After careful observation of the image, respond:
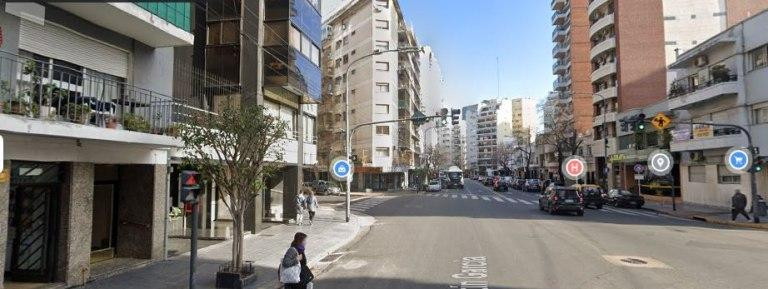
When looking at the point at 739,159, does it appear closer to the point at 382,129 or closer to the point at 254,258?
the point at 254,258

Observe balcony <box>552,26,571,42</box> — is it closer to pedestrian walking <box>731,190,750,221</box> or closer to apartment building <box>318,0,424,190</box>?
apartment building <box>318,0,424,190</box>

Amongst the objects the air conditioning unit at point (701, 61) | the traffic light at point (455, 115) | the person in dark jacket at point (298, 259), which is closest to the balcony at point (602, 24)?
the air conditioning unit at point (701, 61)

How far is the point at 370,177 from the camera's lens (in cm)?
6819

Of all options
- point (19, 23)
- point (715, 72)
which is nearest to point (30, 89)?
point (19, 23)

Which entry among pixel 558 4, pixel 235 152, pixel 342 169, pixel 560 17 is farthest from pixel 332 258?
pixel 560 17

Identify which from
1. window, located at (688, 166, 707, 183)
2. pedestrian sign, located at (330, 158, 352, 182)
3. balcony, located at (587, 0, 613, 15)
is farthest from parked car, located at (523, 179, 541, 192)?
pedestrian sign, located at (330, 158, 352, 182)

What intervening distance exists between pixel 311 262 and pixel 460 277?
4.41 metres

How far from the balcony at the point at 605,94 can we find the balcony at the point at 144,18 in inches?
1899

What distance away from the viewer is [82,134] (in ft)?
29.5

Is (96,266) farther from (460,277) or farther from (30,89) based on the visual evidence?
(460,277)

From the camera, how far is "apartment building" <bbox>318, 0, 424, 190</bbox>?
2623 inches

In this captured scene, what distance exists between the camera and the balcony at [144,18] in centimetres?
1060

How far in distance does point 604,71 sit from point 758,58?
85.5ft

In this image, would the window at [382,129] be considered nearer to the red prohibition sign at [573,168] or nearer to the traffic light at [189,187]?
the red prohibition sign at [573,168]
